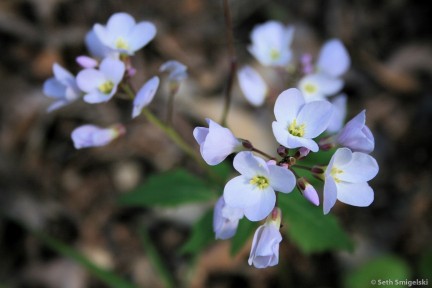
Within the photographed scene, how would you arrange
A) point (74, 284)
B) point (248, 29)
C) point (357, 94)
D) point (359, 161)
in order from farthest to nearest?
1. point (248, 29)
2. point (357, 94)
3. point (74, 284)
4. point (359, 161)

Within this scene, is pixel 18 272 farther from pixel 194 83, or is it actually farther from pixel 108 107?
pixel 194 83

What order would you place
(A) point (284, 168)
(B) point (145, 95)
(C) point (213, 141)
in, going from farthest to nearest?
(B) point (145, 95), (C) point (213, 141), (A) point (284, 168)

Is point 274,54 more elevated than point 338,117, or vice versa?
point 274,54

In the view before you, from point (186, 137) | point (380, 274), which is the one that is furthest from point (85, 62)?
point (380, 274)

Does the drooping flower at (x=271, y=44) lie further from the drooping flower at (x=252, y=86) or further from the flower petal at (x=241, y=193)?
the flower petal at (x=241, y=193)

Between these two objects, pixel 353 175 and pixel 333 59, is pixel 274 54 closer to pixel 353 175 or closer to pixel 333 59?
pixel 333 59

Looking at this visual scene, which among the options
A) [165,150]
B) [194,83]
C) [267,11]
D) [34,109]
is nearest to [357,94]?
[267,11]
